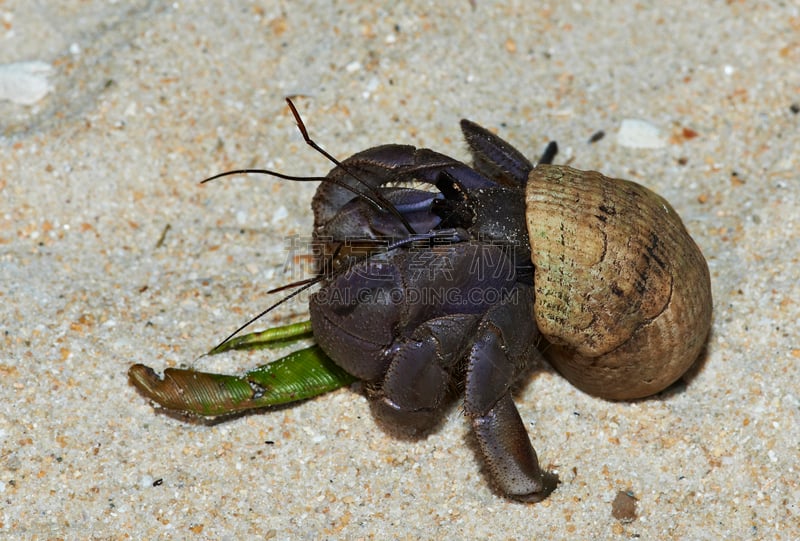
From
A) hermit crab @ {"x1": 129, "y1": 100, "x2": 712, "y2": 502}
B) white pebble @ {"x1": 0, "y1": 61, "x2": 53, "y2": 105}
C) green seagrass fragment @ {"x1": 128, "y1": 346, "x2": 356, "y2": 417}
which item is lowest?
green seagrass fragment @ {"x1": 128, "y1": 346, "x2": 356, "y2": 417}

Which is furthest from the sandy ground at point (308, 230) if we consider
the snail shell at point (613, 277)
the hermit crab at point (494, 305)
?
the snail shell at point (613, 277)

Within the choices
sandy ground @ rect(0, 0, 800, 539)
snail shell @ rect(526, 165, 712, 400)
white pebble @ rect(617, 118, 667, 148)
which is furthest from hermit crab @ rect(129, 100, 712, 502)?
white pebble @ rect(617, 118, 667, 148)

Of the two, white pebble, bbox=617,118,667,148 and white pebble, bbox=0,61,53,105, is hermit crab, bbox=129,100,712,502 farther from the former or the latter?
white pebble, bbox=0,61,53,105

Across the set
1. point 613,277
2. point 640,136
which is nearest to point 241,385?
point 613,277

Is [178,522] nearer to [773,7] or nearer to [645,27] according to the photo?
[645,27]

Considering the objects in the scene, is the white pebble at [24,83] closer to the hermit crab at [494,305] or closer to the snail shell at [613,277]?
the hermit crab at [494,305]

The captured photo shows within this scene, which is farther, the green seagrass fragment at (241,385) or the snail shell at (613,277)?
the green seagrass fragment at (241,385)

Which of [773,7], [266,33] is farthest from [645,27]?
[266,33]
